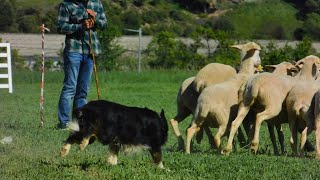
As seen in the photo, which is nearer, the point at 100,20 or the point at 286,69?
the point at 100,20

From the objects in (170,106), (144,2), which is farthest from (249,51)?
(144,2)

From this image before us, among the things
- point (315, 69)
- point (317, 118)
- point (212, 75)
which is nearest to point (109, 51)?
point (212, 75)

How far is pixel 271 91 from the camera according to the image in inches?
450

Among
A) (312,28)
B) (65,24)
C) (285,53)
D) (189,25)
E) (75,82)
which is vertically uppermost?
(65,24)

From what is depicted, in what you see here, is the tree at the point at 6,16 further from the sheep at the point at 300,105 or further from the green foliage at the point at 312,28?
the sheep at the point at 300,105

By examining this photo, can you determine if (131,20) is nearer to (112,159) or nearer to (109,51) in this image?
(109,51)

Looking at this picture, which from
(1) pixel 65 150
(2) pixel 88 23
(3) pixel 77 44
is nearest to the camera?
(1) pixel 65 150

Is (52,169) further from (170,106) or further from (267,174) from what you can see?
(170,106)

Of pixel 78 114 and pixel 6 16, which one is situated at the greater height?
pixel 78 114

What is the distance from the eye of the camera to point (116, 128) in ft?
29.2

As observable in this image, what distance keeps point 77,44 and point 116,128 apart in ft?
14.9

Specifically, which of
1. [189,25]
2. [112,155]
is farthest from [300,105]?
[189,25]

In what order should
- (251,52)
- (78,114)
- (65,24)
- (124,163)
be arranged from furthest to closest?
1. (65,24)
2. (251,52)
3. (124,163)
4. (78,114)

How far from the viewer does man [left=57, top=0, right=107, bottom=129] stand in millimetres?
13000
